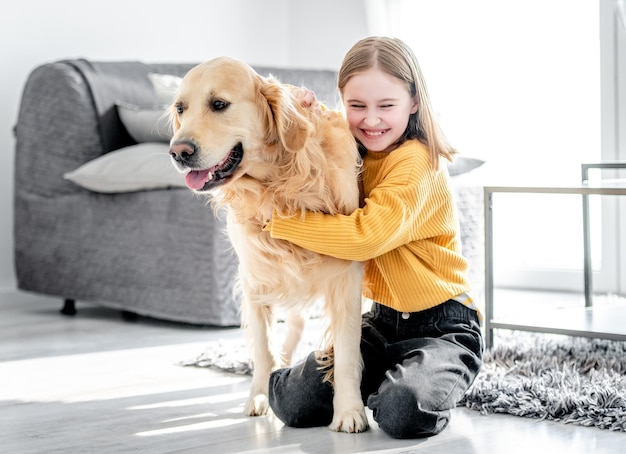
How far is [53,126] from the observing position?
3.23m

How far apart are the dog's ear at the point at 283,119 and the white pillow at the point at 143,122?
1549mm

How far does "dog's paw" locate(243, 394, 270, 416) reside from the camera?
1.81 meters

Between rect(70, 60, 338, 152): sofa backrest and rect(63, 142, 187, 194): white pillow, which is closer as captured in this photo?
rect(63, 142, 187, 194): white pillow

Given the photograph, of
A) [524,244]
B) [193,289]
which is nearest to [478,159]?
[524,244]

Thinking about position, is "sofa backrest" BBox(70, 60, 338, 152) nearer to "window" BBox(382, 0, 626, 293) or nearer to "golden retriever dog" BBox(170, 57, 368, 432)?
"window" BBox(382, 0, 626, 293)

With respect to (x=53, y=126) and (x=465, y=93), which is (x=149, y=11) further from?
(x=465, y=93)

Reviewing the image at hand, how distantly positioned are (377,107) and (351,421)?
61cm

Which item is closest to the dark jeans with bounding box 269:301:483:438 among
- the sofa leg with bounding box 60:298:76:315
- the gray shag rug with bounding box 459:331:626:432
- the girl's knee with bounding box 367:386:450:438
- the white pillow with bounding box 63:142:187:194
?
the girl's knee with bounding box 367:386:450:438

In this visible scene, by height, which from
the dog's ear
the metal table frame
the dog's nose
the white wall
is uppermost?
the white wall

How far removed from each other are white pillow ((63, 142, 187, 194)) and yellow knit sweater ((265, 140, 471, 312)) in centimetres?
125

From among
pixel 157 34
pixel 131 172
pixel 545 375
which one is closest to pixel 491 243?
pixel 545 375

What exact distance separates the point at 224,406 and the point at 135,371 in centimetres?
46

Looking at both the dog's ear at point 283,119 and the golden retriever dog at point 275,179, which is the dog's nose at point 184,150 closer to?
the golden retriever dog at point 275,179

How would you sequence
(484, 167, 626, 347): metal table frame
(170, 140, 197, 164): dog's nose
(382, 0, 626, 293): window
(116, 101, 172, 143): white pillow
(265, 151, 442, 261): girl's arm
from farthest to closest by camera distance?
(382, 0, 626, 293): window → (116, 101, 172, 143): white pillow → (484, 167, 626, 347): metal table frame → (265, 151, 442, 261): girl's arm → (170, 140, 197, 164): dog's nose
